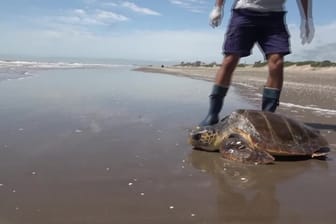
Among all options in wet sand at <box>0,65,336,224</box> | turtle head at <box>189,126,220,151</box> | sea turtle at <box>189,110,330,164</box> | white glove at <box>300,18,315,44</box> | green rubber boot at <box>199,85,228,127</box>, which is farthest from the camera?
white glove at <box>300,18,315,44</box>

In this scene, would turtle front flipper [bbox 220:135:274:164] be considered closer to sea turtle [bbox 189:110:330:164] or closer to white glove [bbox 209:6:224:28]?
sea turtle [bbox 189:110:330:164]

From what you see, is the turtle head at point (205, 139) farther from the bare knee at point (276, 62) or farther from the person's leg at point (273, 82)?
the bare knee at point (276, 62)

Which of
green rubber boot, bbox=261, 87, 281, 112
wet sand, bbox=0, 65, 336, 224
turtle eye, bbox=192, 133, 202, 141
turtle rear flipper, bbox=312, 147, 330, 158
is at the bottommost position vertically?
wet sand, bbox=0, 65, 336, 224

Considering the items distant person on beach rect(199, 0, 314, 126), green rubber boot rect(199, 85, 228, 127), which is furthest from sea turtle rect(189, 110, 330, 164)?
distant person on beach rect(199, 0, 314, 126)

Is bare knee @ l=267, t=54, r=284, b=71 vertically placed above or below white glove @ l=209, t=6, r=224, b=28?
below

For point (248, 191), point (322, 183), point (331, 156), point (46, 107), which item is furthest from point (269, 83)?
point (46, 107)

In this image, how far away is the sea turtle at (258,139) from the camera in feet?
14.7

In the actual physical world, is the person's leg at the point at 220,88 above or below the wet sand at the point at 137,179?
above

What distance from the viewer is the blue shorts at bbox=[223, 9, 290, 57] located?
216 inches

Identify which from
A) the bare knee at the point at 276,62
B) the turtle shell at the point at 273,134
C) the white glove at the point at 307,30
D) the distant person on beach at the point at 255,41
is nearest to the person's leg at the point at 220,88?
the distant person on beach at the point at 255,41

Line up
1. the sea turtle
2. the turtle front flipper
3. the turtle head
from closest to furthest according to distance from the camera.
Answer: the turtle front flipper < the sea turtle < the turtle head

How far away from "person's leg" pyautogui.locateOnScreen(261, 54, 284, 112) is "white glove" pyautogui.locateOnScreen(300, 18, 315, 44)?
86cm

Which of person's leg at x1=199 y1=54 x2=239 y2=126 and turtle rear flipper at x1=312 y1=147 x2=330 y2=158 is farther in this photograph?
person's leg at x1=199 y1=54 x2=239 y2=126

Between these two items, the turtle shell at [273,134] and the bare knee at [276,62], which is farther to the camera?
the bare knee at [276,62]
